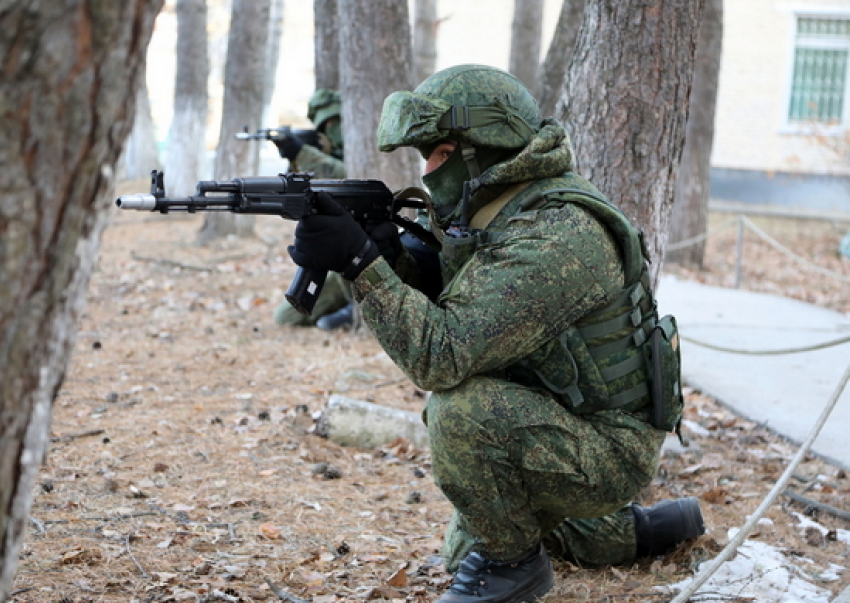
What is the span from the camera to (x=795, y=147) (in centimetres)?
2139

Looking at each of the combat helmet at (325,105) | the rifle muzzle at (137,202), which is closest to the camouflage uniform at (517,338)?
the rifle muzzle at (137,202)

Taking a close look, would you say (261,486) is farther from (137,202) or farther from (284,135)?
(284,135)

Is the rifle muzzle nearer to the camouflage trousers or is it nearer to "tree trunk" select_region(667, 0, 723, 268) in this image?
the camouflage trousers

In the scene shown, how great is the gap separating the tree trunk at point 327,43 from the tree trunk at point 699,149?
188 inches

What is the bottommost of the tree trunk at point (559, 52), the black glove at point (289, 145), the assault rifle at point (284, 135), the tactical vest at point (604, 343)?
the tactical vest at point (604, 343)

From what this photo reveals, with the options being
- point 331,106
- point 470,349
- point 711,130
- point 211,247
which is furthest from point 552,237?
point 711,130

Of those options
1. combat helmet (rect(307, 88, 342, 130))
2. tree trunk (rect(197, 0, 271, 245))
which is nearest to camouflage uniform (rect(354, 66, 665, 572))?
combat helmet (rect(307, 88, 342, 130))

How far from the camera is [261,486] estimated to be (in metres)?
4.16

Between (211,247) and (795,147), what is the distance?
595 inches

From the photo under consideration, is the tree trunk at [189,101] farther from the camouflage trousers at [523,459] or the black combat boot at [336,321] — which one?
the camouflage trousers at [523,459]

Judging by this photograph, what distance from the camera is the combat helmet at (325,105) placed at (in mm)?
7828

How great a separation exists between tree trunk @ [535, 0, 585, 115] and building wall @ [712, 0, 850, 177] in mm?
14382

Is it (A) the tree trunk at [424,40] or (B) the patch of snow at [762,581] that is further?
(A) the tree trunk at [424,40]

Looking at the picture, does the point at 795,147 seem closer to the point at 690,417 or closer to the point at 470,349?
the point at 690,417
